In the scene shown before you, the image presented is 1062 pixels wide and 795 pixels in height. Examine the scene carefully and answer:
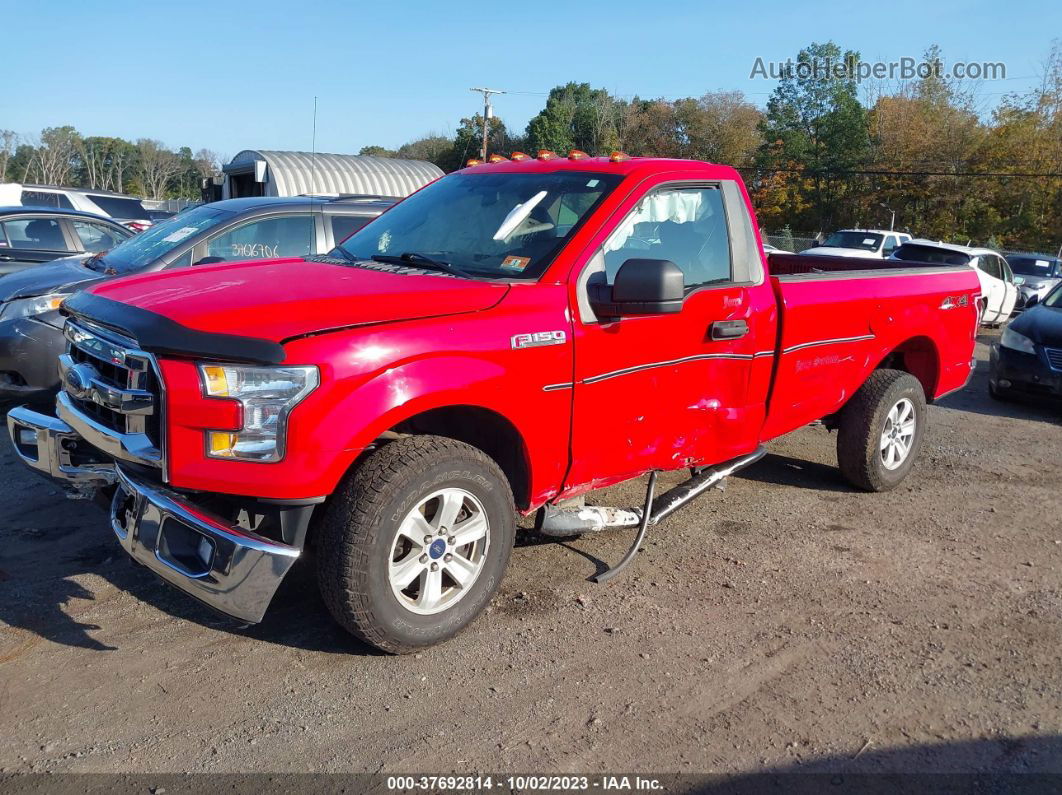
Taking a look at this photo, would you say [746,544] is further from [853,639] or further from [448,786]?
[448,786]

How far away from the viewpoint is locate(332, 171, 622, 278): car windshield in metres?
4.02

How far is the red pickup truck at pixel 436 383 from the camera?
10.0 ft

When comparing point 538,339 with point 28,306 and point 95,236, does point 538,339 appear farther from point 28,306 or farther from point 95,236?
point 95,236

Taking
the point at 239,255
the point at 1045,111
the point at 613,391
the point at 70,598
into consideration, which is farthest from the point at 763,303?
the point at 1045,111

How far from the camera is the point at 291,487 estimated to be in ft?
10.1

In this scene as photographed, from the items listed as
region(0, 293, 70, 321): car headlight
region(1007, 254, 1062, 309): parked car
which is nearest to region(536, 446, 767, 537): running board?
region(0, 293, 70, 321): car headlight

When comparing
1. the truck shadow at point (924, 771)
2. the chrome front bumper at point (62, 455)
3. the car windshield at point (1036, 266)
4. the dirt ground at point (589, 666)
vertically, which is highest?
the car windshield at point (1036, 266)

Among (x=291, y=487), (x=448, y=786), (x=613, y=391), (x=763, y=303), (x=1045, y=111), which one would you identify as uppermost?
(x=1045, y=111)

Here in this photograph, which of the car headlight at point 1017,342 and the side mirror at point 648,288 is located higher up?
the side mirror at point 648,288

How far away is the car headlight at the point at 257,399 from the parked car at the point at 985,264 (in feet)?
48.8

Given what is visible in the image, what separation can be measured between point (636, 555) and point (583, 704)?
1501mm

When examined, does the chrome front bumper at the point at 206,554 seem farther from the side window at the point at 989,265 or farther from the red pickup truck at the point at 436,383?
the side window at the point at 989,265

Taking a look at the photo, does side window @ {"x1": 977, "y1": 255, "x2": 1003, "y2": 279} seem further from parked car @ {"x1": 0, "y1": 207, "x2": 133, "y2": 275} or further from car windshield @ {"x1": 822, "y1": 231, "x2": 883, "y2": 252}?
parked car @ {"x1": 0, "y1": 207, "x2": 133, "y2": 275}

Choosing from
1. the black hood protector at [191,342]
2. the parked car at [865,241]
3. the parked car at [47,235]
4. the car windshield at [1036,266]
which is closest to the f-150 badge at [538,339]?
the black hood protector at [191,342]
